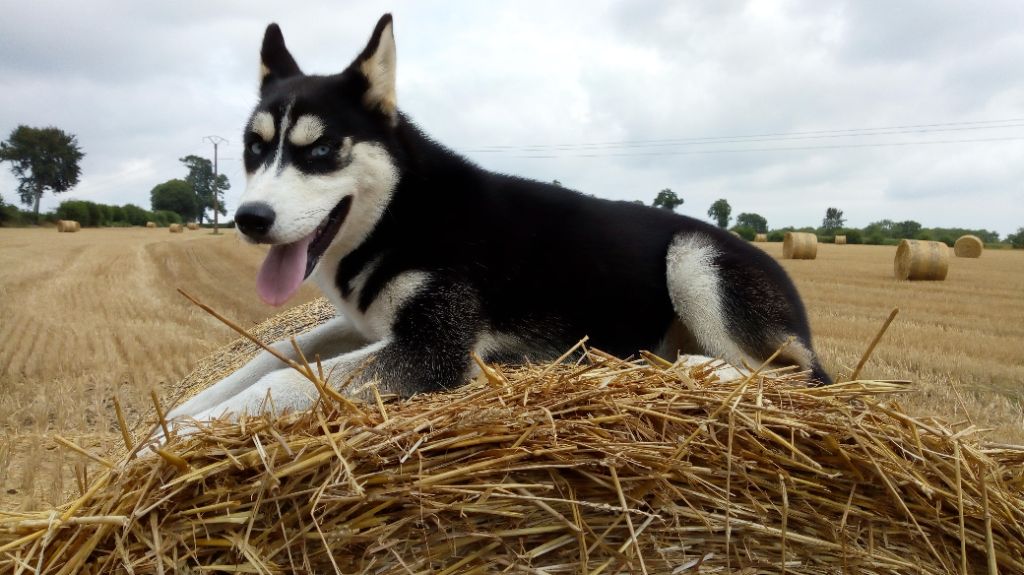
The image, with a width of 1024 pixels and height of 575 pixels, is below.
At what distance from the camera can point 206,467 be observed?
1483 mm

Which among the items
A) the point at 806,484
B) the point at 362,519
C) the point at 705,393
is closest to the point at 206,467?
the point at 362,519

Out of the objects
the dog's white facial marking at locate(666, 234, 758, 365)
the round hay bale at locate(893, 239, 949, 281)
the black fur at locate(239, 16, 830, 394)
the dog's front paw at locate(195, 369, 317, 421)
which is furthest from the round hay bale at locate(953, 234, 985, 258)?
the dog's front paw at locate(195, 369, 317, 421)

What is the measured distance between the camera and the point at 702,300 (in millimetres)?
2820

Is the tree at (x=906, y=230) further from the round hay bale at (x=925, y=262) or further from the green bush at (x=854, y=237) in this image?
the round hay bale at (x=925, y=262)

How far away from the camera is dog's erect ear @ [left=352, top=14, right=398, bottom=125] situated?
2523 millimetres

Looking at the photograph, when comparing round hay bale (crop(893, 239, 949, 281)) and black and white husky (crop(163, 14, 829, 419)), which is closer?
black and white husky (crop(163, 14, 829, 419))

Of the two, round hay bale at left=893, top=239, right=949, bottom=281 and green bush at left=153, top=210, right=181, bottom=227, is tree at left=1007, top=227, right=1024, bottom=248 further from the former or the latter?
green bush at left=153, top=210, right=181, bottom=227

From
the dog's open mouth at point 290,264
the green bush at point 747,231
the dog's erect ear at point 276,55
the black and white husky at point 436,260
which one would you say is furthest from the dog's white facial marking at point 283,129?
the green bush at point 747,231

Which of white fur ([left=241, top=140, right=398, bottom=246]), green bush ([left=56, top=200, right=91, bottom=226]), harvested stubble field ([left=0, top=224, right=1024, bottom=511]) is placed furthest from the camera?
green bush ([left=56, top=200, right=91, bottom=226])

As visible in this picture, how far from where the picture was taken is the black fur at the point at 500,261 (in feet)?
7.94

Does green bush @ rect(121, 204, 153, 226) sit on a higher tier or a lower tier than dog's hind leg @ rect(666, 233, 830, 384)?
higher

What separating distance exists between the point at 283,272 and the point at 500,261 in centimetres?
80

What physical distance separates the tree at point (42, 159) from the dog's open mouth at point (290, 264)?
959 inches

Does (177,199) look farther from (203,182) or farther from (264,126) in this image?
(264,126)
